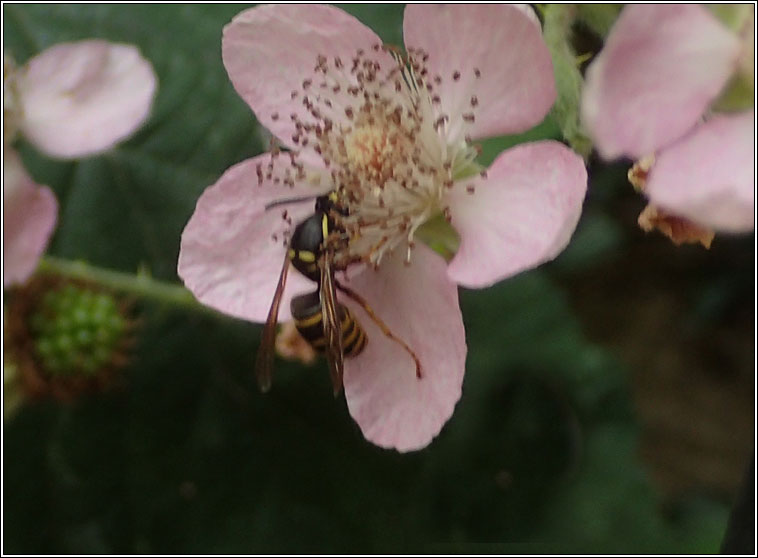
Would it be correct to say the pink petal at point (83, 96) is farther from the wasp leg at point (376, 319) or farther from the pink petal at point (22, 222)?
the wasp leg at point (376, 319)

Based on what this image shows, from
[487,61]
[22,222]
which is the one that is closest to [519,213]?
[487,61]

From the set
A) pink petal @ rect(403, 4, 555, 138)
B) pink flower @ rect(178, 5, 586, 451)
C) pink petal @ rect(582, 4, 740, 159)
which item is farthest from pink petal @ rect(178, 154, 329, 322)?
pink petal @ rect(582, 4, 740, 159)

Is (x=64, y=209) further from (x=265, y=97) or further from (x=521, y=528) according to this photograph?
(x=521, y=528)

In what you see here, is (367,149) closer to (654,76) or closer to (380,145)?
(380,145)

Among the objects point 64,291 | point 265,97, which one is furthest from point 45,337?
point 265,97

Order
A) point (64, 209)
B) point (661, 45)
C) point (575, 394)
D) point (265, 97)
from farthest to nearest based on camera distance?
point (575, 394) < point (64, 209) < point (265, 97) < point (661, 45)

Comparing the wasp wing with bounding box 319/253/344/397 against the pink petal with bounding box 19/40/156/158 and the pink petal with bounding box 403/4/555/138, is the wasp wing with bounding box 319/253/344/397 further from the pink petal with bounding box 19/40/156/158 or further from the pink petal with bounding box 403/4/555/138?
the pink petal with bounding box 19/40/156/158

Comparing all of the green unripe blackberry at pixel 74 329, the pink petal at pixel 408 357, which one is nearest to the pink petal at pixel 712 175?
the pink petal at pixel 408 357
